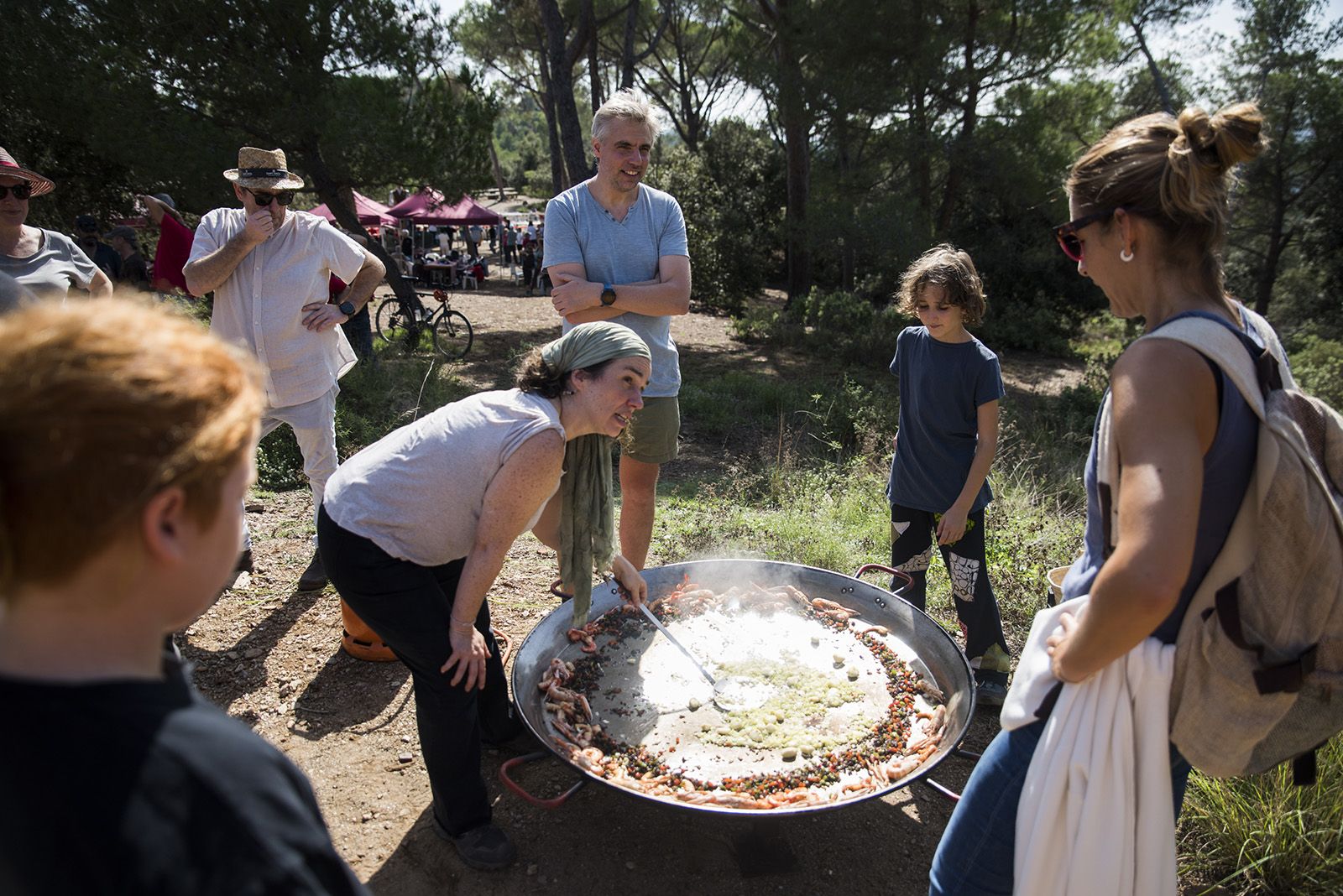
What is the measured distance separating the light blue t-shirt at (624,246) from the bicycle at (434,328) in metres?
8.07

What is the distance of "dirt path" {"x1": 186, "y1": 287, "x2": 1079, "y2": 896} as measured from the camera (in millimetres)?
2553

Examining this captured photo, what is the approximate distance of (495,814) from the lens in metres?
2.80

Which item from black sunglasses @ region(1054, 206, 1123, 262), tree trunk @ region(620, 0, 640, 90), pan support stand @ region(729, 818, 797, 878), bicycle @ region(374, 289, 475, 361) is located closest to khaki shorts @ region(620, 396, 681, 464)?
pan support stand @ region(729, 818, 797, 878)

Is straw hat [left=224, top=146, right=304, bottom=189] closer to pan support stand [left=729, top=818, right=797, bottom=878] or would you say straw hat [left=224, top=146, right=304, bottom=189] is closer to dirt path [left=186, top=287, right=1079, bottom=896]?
dirt path [left=186, top=287, right=1079, bottom=896]

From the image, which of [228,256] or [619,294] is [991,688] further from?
[228,256]

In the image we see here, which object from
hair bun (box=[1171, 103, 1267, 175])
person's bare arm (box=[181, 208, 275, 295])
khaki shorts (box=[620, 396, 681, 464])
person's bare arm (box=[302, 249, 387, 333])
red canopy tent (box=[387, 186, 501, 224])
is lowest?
khaki shorts (box=[620, 396, 681, 464])

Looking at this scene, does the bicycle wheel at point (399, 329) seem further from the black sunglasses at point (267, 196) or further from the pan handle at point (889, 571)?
the pan handle at point (889, 571)

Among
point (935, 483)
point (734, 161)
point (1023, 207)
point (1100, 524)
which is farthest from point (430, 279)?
point (1100, 524)

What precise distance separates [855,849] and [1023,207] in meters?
16.4

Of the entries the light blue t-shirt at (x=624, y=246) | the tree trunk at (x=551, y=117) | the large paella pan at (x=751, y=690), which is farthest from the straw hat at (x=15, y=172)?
the tree trunk at (x=551, y=117)

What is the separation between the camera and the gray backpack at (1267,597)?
1424mm

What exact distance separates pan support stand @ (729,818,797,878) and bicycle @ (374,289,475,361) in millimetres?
9575

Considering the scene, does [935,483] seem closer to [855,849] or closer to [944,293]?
[944,293]

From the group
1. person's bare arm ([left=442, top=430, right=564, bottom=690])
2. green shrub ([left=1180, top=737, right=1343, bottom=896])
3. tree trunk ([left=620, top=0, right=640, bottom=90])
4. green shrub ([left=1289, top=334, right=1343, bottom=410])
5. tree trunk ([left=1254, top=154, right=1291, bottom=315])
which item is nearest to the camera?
person's bare arm ([left=442, top=430, right=564, bottom=690])
